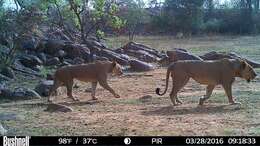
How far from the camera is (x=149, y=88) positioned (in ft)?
57.2

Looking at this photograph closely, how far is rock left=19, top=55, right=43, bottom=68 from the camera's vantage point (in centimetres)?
2412

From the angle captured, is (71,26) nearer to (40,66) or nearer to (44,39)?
(44,39)

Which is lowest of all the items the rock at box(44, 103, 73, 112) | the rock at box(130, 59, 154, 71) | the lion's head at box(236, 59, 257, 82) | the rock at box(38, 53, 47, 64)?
the rock at box(130, 59, 154, 71)

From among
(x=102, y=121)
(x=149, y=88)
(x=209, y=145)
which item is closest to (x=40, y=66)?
(x=149, y=88)

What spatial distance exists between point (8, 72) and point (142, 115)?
1057cm

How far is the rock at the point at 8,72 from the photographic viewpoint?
68.1 feet

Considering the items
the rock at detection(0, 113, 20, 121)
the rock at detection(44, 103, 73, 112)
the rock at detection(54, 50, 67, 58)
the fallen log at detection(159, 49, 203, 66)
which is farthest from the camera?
the rock at detection(54, 50, 67, 58)

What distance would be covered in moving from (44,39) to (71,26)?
12721mm

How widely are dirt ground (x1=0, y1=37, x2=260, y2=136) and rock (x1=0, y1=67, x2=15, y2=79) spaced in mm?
4718

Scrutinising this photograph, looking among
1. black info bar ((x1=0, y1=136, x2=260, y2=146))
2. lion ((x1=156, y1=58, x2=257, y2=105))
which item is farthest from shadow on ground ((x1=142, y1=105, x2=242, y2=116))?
black info bar ((x1=0, y1=136, x2=260, y2=146))

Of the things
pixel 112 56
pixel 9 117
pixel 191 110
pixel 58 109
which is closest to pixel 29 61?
pixel 112 56

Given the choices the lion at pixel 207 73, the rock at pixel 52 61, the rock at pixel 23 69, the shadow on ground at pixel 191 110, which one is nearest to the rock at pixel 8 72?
the rock at pixel 23 69

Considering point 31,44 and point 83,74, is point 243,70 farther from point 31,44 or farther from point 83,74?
point 31,44

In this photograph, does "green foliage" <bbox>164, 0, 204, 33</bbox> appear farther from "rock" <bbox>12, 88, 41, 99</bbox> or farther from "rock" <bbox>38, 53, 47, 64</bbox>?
"rock" <bbox>12, 88, 41, 99</bbox>
